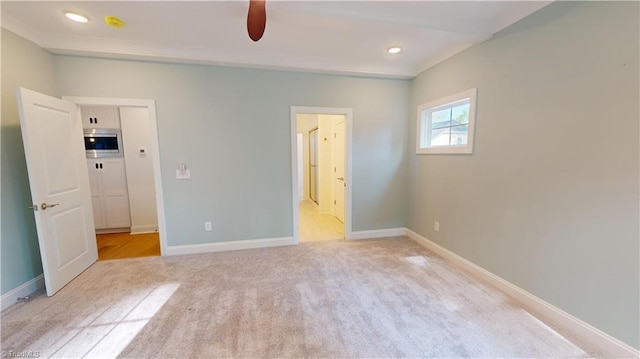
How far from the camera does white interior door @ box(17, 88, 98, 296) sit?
219 centimetres

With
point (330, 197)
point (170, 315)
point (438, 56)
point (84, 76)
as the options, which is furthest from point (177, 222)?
point (438, 56)

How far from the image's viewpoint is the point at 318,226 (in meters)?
4.57

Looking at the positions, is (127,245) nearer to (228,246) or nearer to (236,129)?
(228,246)

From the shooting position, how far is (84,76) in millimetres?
2809

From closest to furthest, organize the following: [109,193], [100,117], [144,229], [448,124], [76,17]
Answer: [76,17] < [448,124] < [100,117] < [109,193] < [144,229]

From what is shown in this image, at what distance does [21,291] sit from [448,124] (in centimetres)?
483

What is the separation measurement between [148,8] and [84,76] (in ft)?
4.95

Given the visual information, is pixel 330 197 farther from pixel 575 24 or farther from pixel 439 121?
pixel 575 24

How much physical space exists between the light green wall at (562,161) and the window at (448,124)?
0.11m

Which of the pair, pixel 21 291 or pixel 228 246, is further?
pixel 228 246

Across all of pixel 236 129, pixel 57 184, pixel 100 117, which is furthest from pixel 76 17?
pixel 100 117

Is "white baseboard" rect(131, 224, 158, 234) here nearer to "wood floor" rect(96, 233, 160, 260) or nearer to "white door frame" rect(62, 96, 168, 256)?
"wood floor" rect(96, 233, 160, 260)

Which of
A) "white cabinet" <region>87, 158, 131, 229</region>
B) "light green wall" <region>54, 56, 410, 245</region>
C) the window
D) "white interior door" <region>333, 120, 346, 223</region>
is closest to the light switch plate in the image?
"light green wall" <region>54, 56, 410, 245</region>

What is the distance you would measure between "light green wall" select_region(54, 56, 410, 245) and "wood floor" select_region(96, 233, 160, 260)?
527 mm
